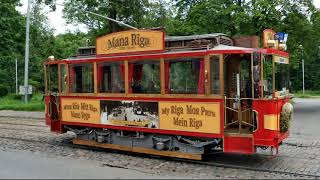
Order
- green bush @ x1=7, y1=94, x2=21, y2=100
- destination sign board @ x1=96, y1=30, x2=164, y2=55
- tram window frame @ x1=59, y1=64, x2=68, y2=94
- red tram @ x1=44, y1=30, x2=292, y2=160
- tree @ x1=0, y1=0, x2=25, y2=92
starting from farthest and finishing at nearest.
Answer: tree @ x1=0, y1=0, x2=25, y2=92
green bush @ x1=7, y1=94, x2=21, y2=100
tram window frame @ x1=59, y1=64, x2=68, y2=94
destination sign board @ x1=96, y1=30, x2=164, y2=55
red tram @ x1=44, y1=30, x2=292, y2=160

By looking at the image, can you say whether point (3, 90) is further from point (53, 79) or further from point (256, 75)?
point (256, 75)

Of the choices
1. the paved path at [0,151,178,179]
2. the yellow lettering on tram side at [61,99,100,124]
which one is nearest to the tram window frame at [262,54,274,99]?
the paved path at [0,151,178,179]

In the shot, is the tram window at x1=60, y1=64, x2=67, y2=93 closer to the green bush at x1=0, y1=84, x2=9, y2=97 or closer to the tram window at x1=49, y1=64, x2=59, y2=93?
the tram window at x1=49, y1=64, x2=59, y2=93

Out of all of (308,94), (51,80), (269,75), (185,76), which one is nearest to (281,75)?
(269,75)

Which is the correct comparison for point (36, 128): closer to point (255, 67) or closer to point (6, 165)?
point (6, 165)

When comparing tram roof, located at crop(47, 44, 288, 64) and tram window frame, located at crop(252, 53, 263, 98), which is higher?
tram roof, located at crop(47, 44, 288, 64)

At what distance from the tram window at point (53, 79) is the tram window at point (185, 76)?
4.50 meters

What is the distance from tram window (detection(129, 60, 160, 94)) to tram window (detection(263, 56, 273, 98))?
8.48 ft

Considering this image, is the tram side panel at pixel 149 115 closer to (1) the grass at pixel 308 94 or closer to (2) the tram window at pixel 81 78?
(2) the tram window at pixel 81 78

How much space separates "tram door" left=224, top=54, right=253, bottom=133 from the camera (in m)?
11.3

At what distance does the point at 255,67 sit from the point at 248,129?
1.42 meters

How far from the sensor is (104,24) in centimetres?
3847

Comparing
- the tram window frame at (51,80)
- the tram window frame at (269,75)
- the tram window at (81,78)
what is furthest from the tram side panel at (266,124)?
the tram window frame at (51,80)

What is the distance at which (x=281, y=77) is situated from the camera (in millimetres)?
11836
